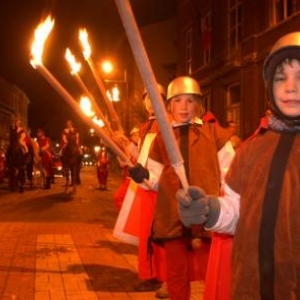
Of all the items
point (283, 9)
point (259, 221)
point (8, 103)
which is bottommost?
point (259, 221)

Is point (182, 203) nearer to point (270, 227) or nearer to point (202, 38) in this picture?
point (270, 227)

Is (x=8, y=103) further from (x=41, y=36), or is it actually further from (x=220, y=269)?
(x=220, y=269)

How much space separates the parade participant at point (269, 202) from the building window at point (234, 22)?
1694 centimetres

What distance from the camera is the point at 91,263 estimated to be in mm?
7273

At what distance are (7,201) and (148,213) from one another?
10556mm

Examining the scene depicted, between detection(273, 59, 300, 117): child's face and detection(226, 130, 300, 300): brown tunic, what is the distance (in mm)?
120

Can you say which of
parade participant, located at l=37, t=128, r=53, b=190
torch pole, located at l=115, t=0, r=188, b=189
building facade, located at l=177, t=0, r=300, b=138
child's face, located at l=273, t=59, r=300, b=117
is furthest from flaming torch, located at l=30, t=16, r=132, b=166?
parade participant, located at l=37, t=128, r=53, b=190

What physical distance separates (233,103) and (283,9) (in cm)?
465

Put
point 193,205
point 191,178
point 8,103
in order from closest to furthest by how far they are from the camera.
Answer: point 193,205 → point 191,178 → point 8,103

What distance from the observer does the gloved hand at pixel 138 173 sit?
4254mm

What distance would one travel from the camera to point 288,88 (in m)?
2.44

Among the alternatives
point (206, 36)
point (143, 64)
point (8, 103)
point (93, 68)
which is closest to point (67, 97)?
point (143, 64)

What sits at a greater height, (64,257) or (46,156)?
(46,156)

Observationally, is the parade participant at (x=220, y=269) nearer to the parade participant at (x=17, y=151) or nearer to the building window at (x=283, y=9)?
the building window at (x=283, y=9)
